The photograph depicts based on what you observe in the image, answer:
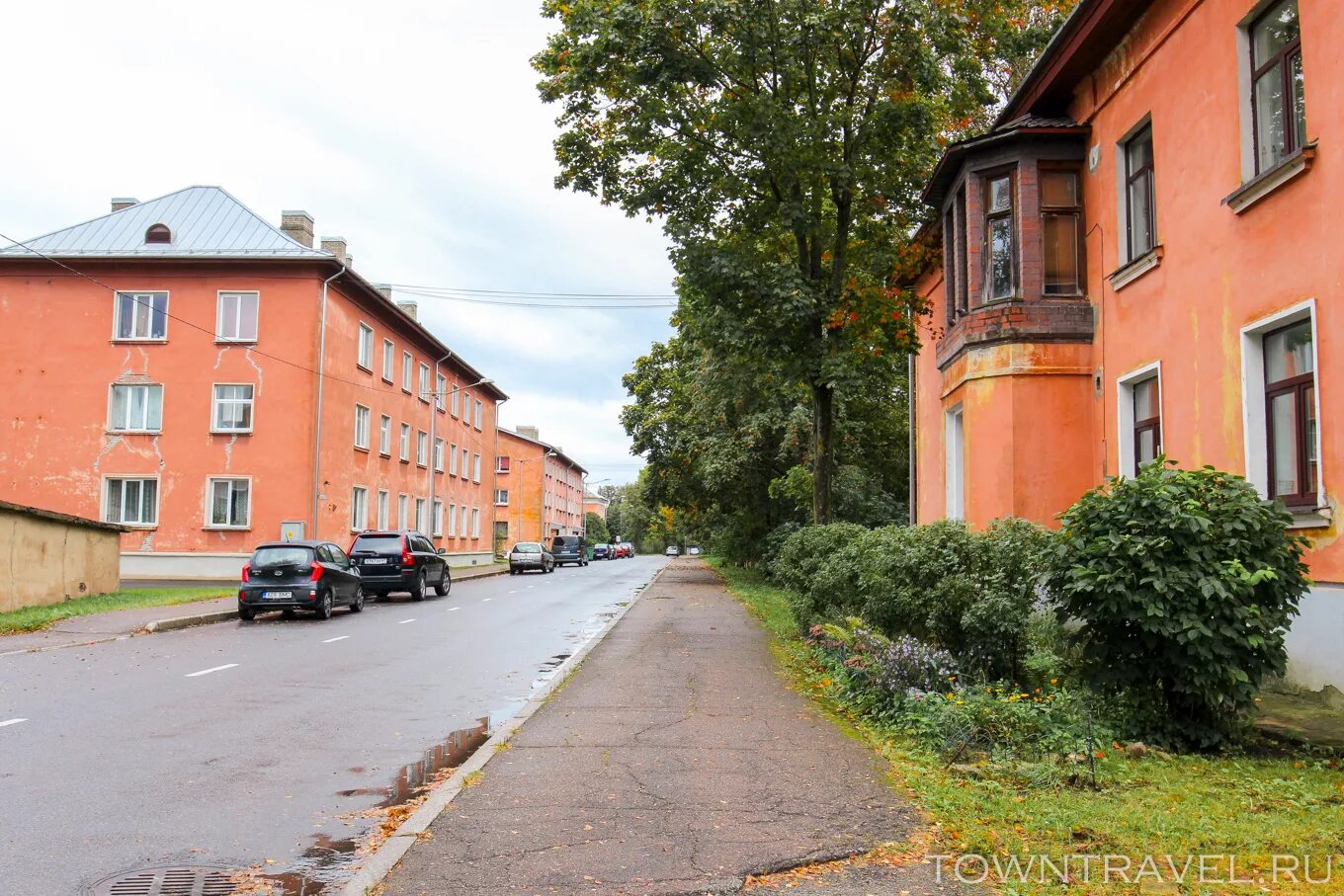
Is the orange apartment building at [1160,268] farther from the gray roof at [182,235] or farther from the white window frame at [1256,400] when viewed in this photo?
the gray roof at [182,235]

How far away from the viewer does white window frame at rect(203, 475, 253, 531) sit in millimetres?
29891

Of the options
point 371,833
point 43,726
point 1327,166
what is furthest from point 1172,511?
point 43,726

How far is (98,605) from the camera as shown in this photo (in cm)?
1898

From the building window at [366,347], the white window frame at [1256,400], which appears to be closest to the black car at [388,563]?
the building window at [366,347]

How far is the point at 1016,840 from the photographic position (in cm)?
450

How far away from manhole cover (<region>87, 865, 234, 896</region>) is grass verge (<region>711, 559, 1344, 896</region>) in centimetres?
329

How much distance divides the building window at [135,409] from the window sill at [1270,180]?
1190 inches

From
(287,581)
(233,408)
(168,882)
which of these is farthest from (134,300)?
(168,882)

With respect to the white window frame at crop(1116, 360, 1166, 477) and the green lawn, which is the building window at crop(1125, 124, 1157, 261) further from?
the green lawn

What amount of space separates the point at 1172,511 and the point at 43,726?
8749mm

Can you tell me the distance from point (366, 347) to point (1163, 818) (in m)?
33.7

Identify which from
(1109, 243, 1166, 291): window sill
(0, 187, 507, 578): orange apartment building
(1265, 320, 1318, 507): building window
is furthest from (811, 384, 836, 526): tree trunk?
(0, 187, 507, 578): orange apartment building

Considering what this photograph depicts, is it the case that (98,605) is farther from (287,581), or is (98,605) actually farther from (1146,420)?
(1146,420)

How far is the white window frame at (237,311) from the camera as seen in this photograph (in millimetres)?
30578
